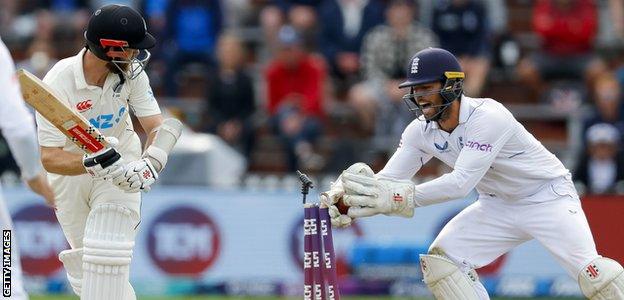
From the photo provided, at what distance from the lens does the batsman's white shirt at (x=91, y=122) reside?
7523 mm

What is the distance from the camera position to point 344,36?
14.5m

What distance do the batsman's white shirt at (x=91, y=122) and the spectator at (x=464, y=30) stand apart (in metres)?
6.64

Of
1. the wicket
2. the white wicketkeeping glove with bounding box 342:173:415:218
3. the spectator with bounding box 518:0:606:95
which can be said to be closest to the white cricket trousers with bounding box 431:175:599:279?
the white wicketkeeping glove with bounding box 342:173:415:218

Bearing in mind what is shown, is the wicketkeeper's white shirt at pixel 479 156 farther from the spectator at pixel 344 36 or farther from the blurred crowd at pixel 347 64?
the spectator at pixel 344 36

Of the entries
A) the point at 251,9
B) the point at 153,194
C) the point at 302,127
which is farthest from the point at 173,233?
the point at 251,9

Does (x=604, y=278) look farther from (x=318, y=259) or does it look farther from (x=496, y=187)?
(x=318, y=259)

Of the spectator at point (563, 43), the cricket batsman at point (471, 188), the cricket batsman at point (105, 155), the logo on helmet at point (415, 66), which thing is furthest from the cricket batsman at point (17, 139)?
the spectator at point (563, 43)

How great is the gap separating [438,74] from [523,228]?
1169 mm

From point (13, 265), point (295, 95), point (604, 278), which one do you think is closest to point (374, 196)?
point (604, 278)

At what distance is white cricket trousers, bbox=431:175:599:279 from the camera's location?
8031mm

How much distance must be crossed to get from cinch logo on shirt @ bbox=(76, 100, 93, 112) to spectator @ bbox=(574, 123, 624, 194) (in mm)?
6361

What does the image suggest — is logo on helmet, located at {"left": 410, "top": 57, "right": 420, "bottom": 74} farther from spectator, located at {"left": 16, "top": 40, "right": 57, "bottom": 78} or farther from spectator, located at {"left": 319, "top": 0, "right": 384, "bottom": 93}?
spectator, located at {"left": 16, "top": 40, "right": 57, "bottom": 78}

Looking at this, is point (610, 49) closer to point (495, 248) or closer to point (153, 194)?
point (153, 194)

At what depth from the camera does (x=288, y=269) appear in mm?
12375
